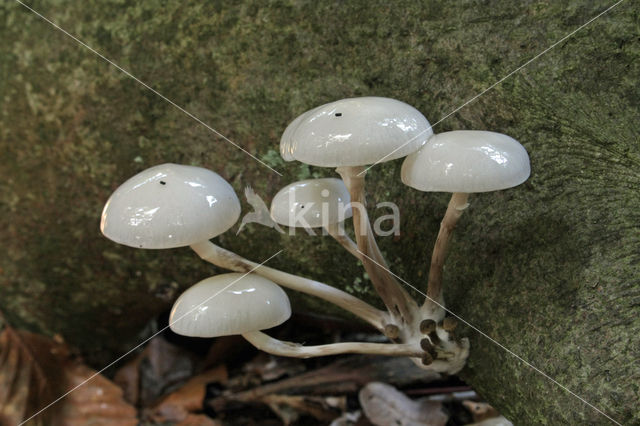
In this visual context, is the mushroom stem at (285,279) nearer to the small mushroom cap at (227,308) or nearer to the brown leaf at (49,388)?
the small mushroom cap at (227,308)

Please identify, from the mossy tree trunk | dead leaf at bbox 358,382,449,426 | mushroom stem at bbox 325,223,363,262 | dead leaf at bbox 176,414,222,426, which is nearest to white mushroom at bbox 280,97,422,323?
mushroom stem at bbox 325,223,363,262

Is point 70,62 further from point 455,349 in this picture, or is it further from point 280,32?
point 455,349

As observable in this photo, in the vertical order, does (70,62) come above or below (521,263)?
above

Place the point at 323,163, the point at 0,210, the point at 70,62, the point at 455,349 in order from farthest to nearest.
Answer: the point at 0,210, the point at 70,62, the point at 455,349, the point at 323,163

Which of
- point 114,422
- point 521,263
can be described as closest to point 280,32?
point 521,263

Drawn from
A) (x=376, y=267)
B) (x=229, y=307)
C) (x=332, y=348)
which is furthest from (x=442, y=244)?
(x=229, y=307)
